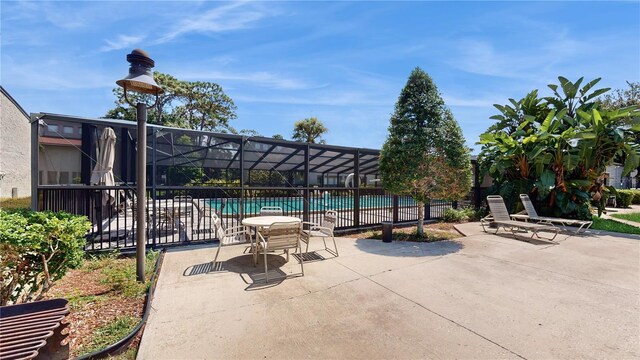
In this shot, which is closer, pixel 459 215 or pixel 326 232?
pixel 326 232

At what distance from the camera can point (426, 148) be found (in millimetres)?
6316

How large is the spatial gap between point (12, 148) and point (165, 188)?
14.8m

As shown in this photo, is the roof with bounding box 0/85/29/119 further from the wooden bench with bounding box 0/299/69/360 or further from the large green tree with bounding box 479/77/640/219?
the large green tree with bounding box 479/77/640/219

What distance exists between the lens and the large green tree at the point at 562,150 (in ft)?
26.9

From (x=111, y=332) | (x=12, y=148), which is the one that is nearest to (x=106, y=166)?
(x=111, y=332)

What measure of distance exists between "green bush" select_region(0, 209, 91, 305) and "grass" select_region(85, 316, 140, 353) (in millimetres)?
901

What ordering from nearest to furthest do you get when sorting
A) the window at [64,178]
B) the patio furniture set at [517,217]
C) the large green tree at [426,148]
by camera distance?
the window at [64,178], the large green tree at [426,148], the patio furniture set at [517,217]

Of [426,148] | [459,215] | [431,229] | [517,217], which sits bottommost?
[431,229]

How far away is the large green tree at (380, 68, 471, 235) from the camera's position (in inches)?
248

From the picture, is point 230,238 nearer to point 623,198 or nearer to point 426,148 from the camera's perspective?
point 426,148

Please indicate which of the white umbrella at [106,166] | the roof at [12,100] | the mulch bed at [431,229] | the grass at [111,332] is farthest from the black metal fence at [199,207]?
the roof at [12,100]

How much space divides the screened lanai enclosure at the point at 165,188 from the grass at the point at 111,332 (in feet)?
6.43

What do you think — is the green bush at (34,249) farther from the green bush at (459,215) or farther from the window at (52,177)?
the green bush at (459,215)

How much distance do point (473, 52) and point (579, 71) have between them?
631cm
